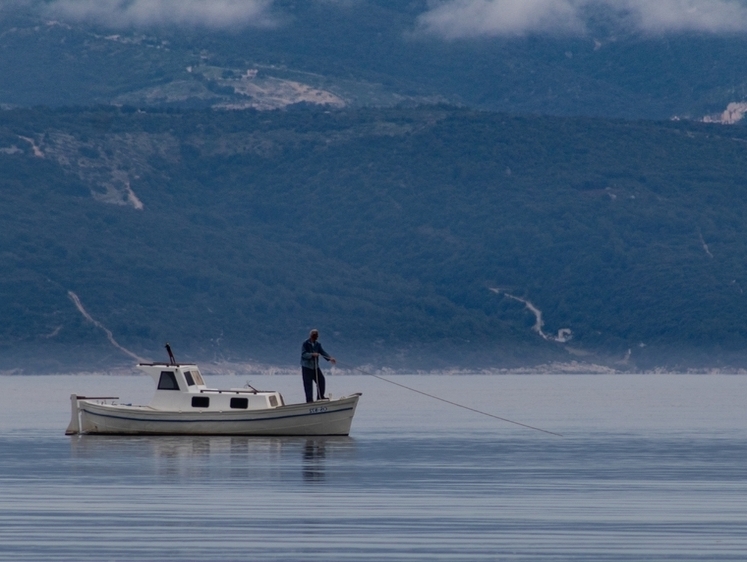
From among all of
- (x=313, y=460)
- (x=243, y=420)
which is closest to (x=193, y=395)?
(x=243, y=420)

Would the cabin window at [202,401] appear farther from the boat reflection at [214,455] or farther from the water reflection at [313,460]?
the water reflection at [313,460]

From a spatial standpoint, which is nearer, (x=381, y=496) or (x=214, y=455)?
(x=381, y=496)

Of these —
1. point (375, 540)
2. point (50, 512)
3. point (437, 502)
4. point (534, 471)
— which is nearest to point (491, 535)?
point (375, 540)

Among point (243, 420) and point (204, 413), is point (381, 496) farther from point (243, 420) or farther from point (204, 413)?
point (204, 413)

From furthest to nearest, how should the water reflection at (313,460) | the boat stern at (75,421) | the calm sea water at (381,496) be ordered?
the boat stern at (75,421) < the water reflection at (313,460) < the calm sea water at (381,496)

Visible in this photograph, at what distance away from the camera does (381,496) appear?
29.7m

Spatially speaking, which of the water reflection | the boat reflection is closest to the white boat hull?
the boat reflection

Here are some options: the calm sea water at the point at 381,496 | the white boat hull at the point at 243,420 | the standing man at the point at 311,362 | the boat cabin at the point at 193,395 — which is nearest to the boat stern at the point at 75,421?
the white boat hull at the point at 243,420

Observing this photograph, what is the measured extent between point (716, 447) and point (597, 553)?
20.7m

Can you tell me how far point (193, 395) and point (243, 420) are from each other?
5.44ft

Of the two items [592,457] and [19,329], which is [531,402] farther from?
[19,329]

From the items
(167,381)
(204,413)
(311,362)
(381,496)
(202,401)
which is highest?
(311,362)

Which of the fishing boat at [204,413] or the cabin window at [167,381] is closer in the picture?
the fishing boat at [204,413]

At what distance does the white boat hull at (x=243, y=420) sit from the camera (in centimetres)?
4599
